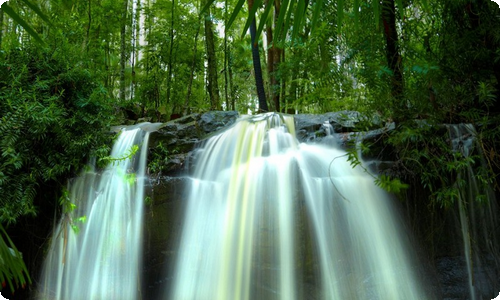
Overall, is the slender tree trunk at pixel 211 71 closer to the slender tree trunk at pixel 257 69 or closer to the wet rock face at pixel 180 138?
the slender tree trunk at pixel 257 69

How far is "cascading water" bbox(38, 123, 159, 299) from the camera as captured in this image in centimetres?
356

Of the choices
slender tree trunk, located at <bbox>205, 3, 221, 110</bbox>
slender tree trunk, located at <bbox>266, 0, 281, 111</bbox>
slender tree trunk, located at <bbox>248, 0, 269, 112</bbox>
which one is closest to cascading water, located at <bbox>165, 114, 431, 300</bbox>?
slender tree trunk, located at <bbox>248, 0, 269, 112</bbox>

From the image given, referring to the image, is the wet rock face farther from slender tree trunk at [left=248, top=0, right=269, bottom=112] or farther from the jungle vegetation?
slender tree trunk at [left=248, top=0, right=269, bottom=112]

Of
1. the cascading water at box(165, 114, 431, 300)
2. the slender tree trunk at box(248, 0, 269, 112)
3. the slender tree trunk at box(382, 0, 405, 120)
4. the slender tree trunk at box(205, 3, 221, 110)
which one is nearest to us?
the cascading water at box(165, 114, 431, 300)

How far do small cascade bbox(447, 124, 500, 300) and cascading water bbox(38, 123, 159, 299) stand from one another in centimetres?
278

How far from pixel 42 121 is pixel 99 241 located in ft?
4.26

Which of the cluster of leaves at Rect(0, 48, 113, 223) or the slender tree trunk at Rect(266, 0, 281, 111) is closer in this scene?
the cluster of leaves at Rect(0, 48, 113, 223)

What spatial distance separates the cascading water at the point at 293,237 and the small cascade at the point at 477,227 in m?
0.43

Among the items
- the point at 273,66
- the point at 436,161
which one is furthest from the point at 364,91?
the point at 273,66

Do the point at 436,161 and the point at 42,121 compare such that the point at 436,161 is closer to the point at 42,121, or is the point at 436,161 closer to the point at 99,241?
the point at 99,241

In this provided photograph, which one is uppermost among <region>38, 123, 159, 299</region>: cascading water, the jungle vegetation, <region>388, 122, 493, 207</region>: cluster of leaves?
the jungle vegetation

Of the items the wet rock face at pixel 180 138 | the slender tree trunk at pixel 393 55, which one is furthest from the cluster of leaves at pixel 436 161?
the wet rock face at pixel 180 138

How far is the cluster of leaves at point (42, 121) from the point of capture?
12.1ft

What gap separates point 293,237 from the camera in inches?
122
